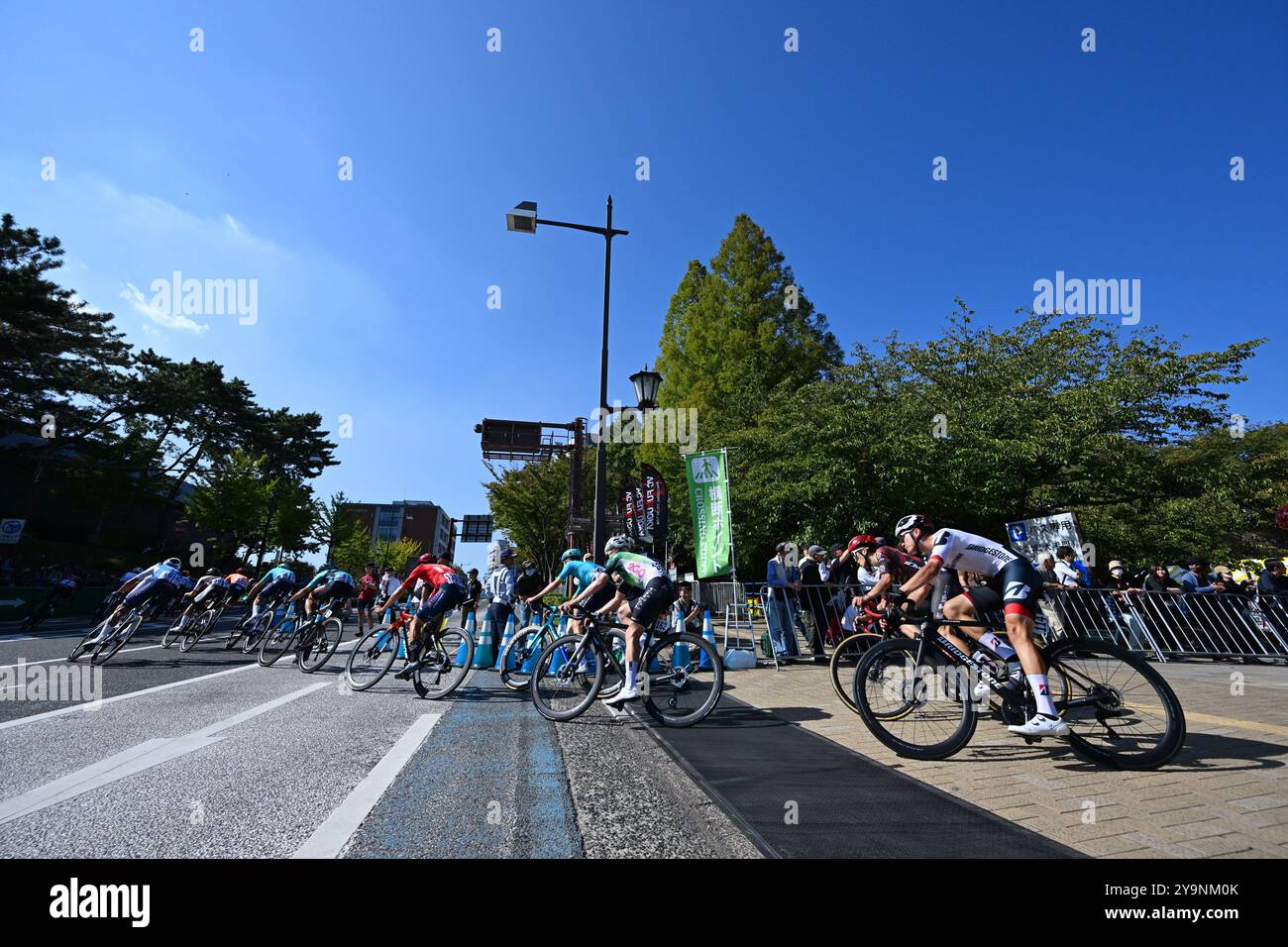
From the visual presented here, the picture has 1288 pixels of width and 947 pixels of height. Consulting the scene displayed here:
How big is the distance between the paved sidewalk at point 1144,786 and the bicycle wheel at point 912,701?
0.50ft

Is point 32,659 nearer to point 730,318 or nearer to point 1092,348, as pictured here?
point 730,318

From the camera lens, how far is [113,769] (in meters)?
3.64

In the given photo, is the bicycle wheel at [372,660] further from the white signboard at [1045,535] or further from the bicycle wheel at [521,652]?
the white signboard at [1045,535]

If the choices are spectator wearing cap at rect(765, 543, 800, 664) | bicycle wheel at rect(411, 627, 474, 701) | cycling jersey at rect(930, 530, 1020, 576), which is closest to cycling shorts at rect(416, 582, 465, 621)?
bicycle wheel at rect(411, 627, 474, 701)

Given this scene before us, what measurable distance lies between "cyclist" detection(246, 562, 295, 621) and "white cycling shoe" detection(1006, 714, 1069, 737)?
11.5m

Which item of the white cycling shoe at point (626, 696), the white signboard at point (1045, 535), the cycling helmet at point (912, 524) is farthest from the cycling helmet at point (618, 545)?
the white signboard at point (1045, 535)

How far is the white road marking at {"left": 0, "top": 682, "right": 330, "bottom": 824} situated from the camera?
9.73ft

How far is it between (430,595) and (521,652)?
1.31 meters

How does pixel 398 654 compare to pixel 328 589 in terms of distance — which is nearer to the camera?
pixel 398 654

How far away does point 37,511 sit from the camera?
4106 cm

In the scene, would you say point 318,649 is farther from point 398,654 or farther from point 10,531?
point 10,531

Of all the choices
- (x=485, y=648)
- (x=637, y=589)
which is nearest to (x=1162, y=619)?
(x=637, y=589)

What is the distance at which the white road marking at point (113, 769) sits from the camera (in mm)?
2966
